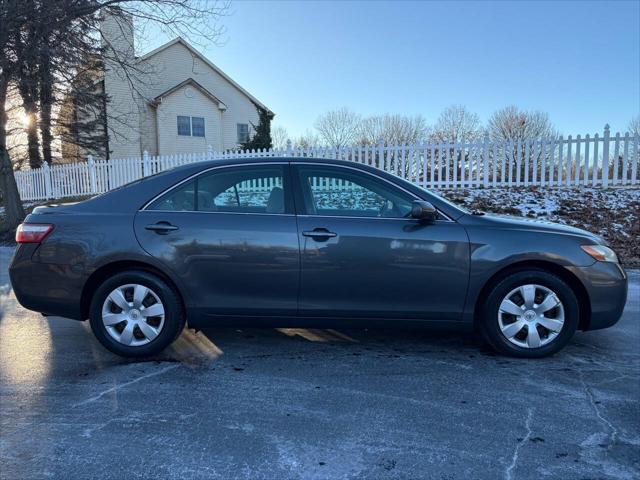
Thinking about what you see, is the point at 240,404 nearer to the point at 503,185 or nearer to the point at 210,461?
the point at 210,461

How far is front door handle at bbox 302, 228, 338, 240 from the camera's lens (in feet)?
12.4

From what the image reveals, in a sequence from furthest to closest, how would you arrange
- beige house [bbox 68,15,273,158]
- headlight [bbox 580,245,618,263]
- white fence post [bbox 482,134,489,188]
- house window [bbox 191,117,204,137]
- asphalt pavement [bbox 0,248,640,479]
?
house window [bbox 191,117,204,137] → beige house [bbox 68,15,273,158] → white fence post [bbox 482,134,489,188] → headlight [bbox 580,245,618,263] → asphalt pavement [bbox 0,248,640,479]

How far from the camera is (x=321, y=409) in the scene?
10.2ft

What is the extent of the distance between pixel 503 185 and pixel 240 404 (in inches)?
453

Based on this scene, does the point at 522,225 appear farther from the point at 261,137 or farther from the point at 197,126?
the point at 197,126

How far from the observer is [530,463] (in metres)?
2.51

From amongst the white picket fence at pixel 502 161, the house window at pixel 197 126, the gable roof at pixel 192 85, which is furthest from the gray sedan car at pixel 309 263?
the house window at pixel 197 126

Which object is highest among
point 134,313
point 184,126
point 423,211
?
point 184,126

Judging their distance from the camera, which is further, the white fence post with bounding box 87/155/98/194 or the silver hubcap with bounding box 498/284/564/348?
the white fence post with bounding box 87/155/98/194

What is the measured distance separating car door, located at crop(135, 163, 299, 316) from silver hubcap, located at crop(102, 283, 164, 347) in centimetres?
31

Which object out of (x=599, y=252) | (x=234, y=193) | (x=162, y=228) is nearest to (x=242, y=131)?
(x=234, y=193)

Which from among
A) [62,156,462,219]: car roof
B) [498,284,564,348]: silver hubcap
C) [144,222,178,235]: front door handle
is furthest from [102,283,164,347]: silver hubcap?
[498,284,564,348]: silver hubcap

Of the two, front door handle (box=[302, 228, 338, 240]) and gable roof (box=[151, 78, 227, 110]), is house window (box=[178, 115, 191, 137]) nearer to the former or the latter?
gable roof (box=[151, 78, 227, 110])

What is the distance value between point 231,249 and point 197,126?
25500 millimetres
